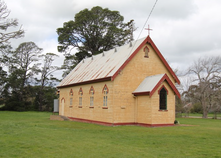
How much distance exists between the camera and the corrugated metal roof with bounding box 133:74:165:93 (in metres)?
22.9

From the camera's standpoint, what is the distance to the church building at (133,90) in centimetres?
2309

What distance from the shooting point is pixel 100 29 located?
2064 inches

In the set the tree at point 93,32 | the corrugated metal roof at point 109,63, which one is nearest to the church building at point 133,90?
the corrugated metal roof at point 109,63

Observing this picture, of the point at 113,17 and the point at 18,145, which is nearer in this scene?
the point at 18,145

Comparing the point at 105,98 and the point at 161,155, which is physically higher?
the point at 105,98

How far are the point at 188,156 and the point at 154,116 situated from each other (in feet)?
40.0

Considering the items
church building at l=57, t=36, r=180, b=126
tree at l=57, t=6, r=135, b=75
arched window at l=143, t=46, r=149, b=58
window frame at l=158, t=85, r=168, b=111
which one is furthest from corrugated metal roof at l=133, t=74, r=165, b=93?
tree at l=57, t=6, r=135, b=75

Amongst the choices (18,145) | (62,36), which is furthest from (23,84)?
(18,145)

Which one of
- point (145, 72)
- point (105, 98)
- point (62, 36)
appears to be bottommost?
point (105, 98)

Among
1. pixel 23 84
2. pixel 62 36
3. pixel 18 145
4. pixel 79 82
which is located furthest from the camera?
pixel 23 84

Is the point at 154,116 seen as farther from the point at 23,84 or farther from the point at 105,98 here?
the point at 23,84

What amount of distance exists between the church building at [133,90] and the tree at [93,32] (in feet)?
79.8

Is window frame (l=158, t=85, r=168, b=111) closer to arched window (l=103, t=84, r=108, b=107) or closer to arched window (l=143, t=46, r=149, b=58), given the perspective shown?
arched window (l=143, t=46, r=149, b=58)

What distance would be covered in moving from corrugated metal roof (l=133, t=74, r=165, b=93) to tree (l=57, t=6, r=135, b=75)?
27413mm
